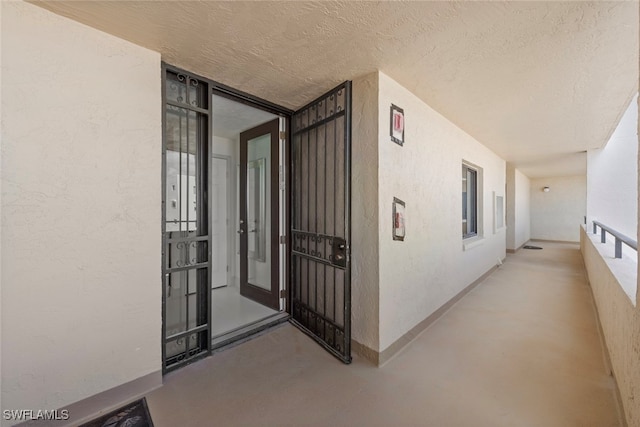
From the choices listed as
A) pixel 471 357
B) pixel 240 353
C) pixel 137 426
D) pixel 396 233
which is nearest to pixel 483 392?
pixel 471 357

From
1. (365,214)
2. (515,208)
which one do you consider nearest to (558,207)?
(515,208)

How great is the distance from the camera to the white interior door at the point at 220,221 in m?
4.01

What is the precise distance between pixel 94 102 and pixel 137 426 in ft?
6.27

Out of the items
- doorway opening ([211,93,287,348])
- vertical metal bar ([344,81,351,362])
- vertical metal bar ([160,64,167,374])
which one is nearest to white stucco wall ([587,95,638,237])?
vertical metal bar ([344,81,351,362])

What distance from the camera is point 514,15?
1.42 m

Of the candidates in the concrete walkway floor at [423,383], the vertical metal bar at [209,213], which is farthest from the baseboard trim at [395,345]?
the vertical metal bar at [209,213]

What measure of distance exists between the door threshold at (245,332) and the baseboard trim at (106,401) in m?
0.55

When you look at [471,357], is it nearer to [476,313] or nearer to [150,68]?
[476,313]

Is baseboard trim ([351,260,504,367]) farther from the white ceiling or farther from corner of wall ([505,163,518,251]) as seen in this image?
corner of wall ([505,163,518,251])

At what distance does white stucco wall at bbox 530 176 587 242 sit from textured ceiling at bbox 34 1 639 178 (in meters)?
8.24

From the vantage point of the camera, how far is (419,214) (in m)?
2.60

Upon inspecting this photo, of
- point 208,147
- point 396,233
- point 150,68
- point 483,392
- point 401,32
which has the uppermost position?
point 401,32

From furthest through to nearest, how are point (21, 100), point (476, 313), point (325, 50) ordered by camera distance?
point (476, 313) → point (325, 50) → point (21, 100)

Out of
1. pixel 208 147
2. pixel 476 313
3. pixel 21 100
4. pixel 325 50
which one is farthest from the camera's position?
pixel 476 313
